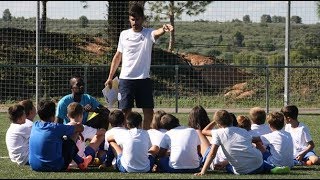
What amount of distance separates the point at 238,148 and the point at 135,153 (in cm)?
118

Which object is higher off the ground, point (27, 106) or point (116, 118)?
point (27, 106)

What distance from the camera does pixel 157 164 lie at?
960 centimetres

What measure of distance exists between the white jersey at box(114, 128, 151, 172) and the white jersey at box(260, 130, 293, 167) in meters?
1.50

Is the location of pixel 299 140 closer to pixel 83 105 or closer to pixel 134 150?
pixel 134 150

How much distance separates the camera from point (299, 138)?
10.5 metres

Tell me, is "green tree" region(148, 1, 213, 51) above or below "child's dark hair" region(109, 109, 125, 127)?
above

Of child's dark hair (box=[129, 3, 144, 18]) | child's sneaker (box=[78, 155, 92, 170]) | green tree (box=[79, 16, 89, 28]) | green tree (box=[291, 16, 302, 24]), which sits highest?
green tree (box=[79, 16, 89, 28])

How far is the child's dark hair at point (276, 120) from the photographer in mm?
9750

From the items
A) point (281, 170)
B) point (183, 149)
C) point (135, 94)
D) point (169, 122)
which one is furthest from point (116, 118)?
point (281, 170)

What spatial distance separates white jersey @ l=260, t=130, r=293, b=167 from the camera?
9680mm

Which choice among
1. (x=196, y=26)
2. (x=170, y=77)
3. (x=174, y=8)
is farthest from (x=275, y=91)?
(x=196, y=26)

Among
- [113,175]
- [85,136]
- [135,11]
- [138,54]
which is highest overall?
[135,11]

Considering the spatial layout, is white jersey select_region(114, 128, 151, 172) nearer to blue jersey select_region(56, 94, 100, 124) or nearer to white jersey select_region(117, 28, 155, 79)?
blue jersey select_region(56, 94, 100, 124)

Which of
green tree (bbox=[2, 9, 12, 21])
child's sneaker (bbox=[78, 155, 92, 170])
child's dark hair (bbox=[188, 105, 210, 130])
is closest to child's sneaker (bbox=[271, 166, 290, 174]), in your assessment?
child's dark hair (bbox=[188, 105, 210, 130])
